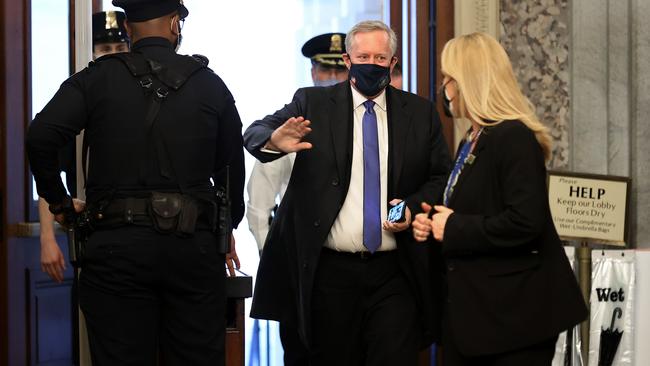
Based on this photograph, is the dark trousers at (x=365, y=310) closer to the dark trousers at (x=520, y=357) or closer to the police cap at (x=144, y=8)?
the dark trousers at (x=520, y=357)

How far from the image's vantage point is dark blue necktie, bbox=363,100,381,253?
3438 millimetres

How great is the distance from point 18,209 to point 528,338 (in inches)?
109

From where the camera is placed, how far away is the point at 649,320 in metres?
4.56

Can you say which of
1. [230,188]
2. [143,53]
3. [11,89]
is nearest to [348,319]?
[230,188]

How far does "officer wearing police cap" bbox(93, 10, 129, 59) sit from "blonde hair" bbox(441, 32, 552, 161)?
79.2 inches

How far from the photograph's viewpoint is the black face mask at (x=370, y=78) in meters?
3.56

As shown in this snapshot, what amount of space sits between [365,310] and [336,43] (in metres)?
1.87

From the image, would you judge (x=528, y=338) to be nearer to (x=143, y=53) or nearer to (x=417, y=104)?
(x=417, y=104)

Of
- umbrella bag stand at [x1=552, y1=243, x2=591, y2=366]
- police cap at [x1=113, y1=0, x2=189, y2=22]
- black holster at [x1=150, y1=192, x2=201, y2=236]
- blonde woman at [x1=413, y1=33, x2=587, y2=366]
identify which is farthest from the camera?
umbrella bag stand at [x1=552, y1=243, x2=591, y2=366]

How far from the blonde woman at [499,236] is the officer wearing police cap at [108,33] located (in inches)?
79.2

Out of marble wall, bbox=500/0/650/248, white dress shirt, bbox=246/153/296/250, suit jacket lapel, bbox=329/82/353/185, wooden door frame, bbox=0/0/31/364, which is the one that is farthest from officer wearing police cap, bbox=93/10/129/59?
marble wall, bbox=500/0/650/248

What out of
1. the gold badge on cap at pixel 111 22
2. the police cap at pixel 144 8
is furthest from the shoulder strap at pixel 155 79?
the gold badge on cap at pixel 111 22

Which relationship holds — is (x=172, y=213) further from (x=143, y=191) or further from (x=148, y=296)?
(x=148, y=296)

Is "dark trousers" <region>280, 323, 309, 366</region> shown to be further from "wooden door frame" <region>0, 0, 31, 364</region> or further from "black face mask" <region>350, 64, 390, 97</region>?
"wooden door frame" <region>0, 0, 31, 364</region>
